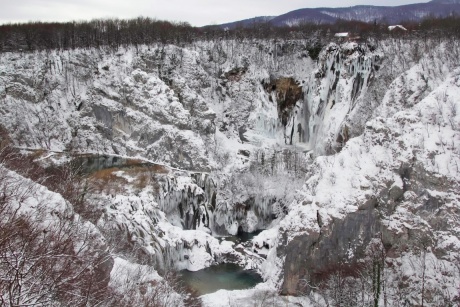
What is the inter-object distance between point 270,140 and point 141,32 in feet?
84.6

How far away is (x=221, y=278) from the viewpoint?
32.0 metres

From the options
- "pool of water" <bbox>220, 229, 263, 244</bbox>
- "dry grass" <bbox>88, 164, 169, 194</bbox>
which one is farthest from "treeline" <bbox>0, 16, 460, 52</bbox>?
"pool of water" <bbox>220, 229, 263, 244</bbox>

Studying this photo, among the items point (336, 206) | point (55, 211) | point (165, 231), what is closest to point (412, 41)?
point (336, 206)

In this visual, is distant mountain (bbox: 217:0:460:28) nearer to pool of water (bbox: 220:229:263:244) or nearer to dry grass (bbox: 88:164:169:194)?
dry grass (bbox: 88:164:169:194)

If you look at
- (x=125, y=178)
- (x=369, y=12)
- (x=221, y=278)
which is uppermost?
(x=369, y=12)

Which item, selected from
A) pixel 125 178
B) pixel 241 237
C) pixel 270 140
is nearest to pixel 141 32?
pixel 270 140

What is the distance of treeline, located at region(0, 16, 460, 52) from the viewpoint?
5859 cm

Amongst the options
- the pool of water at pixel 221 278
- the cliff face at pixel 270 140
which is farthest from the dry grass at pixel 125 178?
the pool of water at pixel 221 278

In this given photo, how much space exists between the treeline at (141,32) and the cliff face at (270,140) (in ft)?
11.1

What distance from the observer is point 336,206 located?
90.8 ft

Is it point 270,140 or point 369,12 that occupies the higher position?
point 369,12

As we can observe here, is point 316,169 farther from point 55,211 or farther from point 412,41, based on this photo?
point 412,41

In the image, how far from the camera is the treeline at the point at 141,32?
58.6 meters

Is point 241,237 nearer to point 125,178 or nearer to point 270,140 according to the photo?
point 125,178
